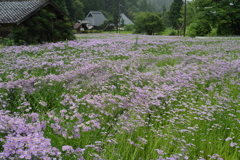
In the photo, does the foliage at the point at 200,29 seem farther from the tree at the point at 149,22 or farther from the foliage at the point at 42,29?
the foliage at the point at 42,29

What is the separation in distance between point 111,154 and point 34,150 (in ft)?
3.47

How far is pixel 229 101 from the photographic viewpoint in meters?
4.61

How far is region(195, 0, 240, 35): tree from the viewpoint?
121 feet

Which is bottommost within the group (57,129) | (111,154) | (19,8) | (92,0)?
(111,154)

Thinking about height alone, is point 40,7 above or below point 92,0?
below

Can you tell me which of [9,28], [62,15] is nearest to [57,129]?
[9,28]

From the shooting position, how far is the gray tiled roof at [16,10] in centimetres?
1716

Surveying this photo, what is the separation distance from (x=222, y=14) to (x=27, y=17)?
3169 centimetres

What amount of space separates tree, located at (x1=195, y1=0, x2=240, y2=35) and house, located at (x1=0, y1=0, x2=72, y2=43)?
27.6m

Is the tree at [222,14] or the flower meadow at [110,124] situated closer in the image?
the flower meadow at [110,124]

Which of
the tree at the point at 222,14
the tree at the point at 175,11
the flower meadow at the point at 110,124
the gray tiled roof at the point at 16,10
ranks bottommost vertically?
the flower meadow at the point at 110,124

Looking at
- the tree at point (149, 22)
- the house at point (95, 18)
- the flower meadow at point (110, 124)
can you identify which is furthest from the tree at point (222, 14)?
the house at point (95, 18)

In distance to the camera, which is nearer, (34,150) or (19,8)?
(34,150)

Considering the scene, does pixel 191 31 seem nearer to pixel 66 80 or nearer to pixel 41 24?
pixel 41 24
